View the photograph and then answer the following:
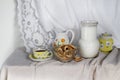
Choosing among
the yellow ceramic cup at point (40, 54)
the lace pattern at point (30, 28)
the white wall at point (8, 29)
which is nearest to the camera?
the yellow ceramic cup at point (40, 54)

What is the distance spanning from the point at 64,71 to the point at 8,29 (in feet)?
2.03

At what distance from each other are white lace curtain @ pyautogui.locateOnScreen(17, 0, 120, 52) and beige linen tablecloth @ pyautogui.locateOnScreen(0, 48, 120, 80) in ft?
0.85

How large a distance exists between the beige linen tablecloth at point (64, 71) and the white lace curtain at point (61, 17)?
261 millimetres

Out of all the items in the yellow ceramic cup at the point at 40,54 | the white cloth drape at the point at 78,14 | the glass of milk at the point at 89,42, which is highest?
the white cloth drape at the point at 78,14

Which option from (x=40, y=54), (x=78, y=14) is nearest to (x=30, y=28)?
(x=40, y=54)

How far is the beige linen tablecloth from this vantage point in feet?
3.71

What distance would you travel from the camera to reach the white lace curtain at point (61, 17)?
1373 mm

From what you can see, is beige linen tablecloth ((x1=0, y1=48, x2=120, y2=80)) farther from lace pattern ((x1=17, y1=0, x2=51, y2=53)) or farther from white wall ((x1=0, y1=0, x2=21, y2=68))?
white wall ((x1=0, y1=0, x2=21, y2=68))

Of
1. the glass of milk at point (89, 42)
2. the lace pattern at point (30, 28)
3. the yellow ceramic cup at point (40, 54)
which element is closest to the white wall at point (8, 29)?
the lace pattern at point (30, 28)

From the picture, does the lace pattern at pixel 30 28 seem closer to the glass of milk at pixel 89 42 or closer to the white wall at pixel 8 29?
the white wall at pixel 8 29

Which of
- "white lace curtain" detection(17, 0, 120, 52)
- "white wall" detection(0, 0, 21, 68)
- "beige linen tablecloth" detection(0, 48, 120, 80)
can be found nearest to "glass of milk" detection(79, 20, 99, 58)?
"beige linen tablecloth" detection(0, 48, 120, 80)

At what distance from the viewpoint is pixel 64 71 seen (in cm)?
115

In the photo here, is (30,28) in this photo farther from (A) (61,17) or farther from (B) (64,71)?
(B) (64,71)

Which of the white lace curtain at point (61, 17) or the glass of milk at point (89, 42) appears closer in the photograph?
the glass of milk at point (89, 42)
